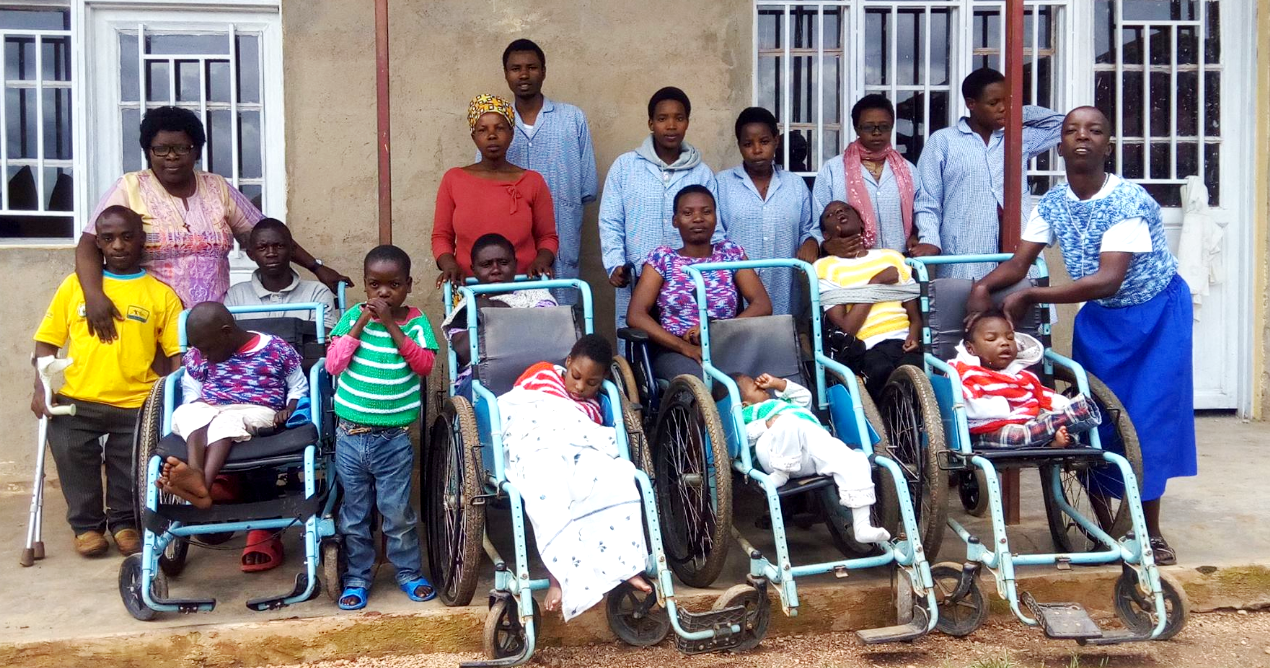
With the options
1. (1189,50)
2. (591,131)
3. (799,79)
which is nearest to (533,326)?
(591,131)

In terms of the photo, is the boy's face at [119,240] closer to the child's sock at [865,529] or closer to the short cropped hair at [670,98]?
the short cropped hair at [670,98]

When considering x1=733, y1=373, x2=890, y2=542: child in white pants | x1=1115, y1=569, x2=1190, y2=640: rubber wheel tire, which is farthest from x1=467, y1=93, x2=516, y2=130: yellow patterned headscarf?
x1=1115, y1=569, x2=1190, y2=640: rubber wheel tire

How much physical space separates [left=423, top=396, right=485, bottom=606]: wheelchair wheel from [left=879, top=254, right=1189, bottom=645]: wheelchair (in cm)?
159

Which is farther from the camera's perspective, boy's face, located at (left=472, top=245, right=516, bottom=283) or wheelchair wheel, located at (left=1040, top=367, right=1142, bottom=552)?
boy's face, located at (left=472, top=245, right=516, bottom=283)

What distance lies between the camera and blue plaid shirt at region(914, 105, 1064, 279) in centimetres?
583

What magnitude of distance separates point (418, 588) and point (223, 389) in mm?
1045

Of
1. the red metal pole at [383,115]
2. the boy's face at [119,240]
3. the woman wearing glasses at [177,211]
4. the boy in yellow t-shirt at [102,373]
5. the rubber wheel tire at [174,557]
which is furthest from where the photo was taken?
the woman wearing glasses at [177,211]

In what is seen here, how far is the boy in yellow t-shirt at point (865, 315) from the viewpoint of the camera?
5.02 m

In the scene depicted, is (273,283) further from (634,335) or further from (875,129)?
(875,129)

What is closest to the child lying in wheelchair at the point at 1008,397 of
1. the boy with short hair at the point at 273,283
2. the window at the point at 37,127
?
the boy with short hair at the point at 273,283

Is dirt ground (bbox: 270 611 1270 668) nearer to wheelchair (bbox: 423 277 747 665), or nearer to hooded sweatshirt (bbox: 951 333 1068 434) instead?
wheelchair (bbox: 423 277 747 665)

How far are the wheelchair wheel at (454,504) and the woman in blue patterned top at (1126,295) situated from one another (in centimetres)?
208

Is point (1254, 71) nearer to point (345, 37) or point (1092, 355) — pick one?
point (1092, 355)

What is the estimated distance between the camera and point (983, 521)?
17.4 ft
